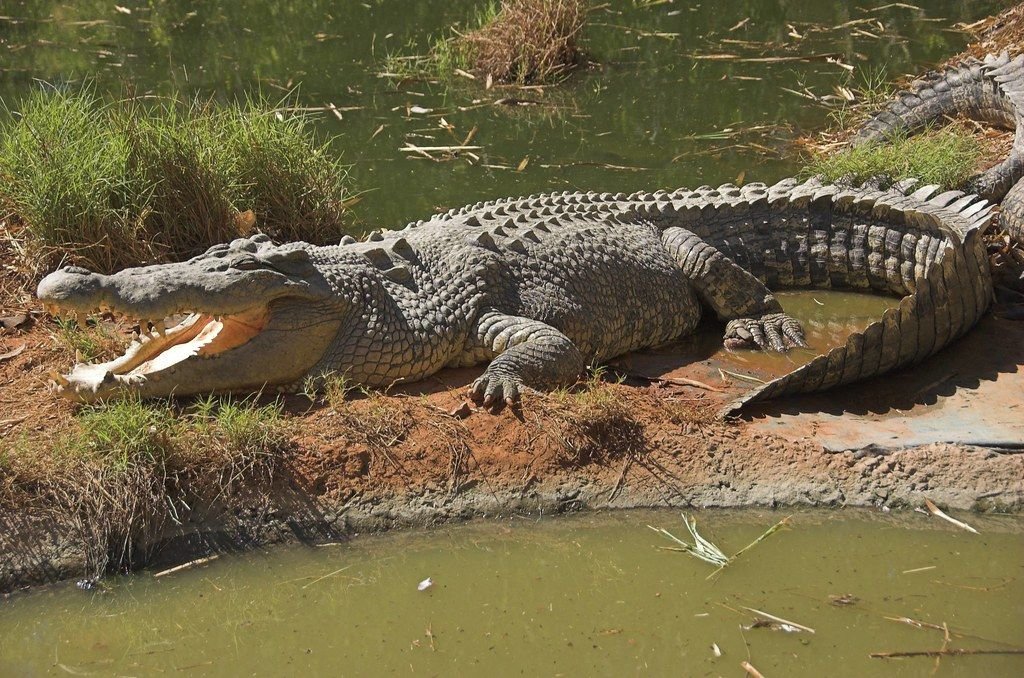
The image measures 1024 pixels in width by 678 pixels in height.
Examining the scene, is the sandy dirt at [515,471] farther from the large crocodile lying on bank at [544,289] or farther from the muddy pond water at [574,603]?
the large crocodile lying on bank at [544,289]

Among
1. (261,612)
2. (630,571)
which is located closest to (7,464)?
(261,612)

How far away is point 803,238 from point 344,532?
3557mm

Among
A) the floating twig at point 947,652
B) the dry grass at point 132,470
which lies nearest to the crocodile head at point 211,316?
the dry grass at point 132,470

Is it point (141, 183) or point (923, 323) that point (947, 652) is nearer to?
point (923, 323)

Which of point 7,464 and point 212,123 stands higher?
point 212,123

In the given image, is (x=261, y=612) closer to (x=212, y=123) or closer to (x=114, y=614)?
(x=114, y=614)

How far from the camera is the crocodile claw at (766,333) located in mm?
6301

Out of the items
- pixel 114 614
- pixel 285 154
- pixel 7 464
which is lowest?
pixel 114 614

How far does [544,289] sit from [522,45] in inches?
199

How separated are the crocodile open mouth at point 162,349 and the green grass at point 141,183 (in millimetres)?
780

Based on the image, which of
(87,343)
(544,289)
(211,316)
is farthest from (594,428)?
(87,343)

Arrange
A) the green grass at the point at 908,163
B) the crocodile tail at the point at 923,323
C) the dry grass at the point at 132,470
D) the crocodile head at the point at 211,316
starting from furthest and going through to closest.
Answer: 1. the green grass at the point at 908,163
2. the crocodile tail at the point at 923,323
3. the crocodile head at the point at 211,316
4. the dry grass at the point at 132,470

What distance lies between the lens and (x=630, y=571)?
4527mm

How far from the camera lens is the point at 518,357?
5.49 metres
